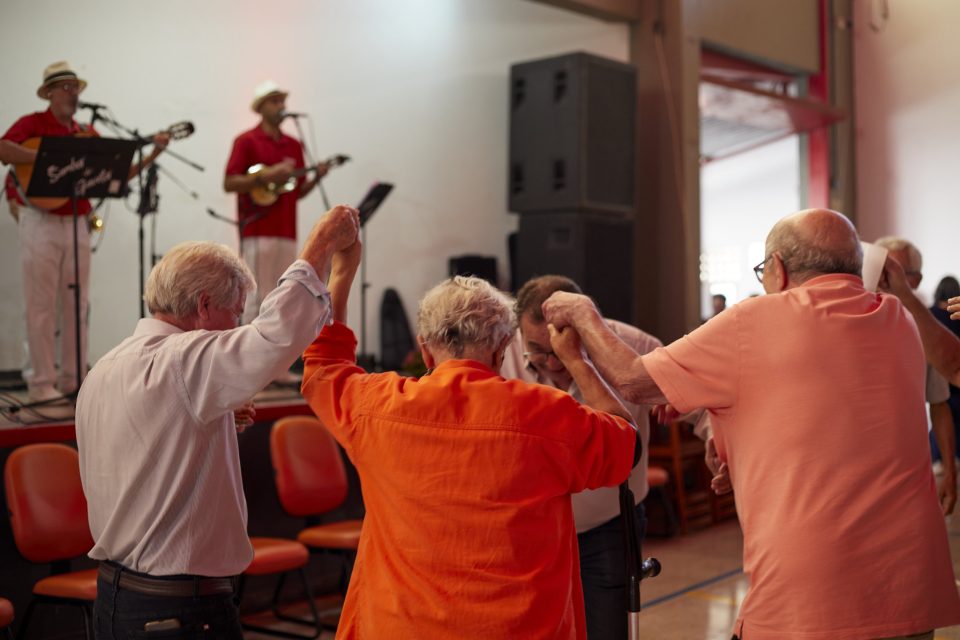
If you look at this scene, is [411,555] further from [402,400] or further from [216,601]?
[216,601]

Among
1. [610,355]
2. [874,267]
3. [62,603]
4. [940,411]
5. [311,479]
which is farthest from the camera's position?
[311,479]

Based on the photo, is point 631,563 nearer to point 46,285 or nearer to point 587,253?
point 46,285

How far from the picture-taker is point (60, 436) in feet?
14.2

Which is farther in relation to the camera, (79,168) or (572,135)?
(572,135)

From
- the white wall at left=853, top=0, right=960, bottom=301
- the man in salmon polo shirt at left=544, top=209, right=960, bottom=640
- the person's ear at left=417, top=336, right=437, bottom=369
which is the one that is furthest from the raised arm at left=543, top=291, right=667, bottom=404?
the white wall at left=853, top=0, right=960, bottom=301

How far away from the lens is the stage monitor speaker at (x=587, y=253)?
7414mm

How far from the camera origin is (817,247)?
2.06 m

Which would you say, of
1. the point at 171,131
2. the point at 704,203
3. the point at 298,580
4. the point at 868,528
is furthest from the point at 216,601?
the point at 704,203

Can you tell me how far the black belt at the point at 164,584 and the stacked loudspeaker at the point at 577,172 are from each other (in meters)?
5.50

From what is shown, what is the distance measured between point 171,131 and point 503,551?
14.2ft

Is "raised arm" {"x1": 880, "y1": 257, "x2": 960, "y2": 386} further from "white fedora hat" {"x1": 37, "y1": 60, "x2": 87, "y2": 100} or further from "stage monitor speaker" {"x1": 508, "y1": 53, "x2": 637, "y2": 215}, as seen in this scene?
"stage monitor speaker" {"x1": 508, "y1": 53, "x2": 637, "y2": 215}

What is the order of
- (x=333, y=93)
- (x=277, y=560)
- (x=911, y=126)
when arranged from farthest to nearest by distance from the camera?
(x=911, y=126) < (x=333, y=93) < (x=277, y=560)

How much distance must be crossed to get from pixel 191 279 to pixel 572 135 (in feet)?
18.5

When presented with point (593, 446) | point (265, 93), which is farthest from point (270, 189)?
point (593, 446)
